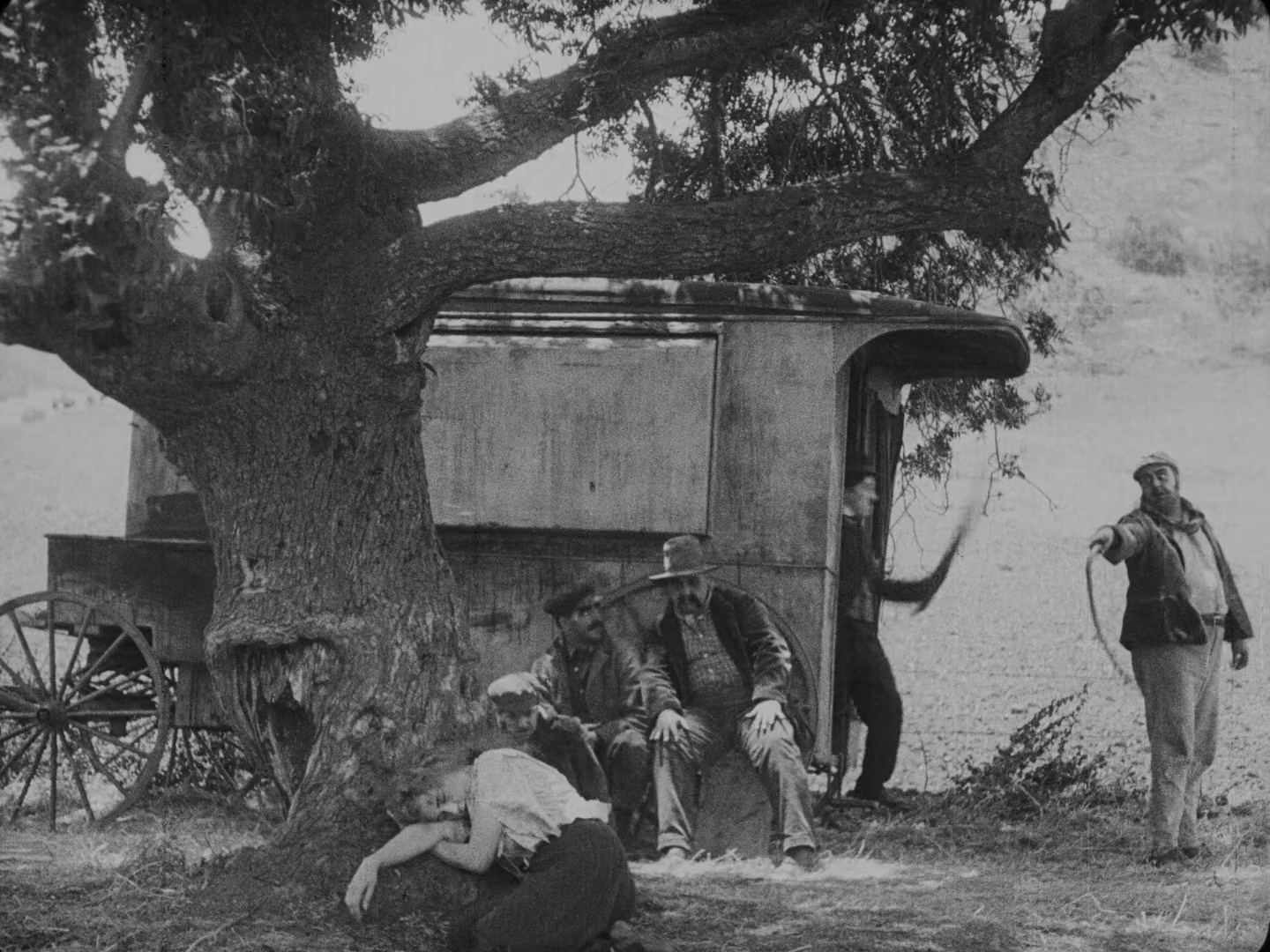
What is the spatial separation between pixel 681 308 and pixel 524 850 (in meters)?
3.89

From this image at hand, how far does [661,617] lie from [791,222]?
2.31 m

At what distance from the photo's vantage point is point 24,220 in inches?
239

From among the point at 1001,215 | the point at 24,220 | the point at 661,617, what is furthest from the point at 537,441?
the point at 24,220

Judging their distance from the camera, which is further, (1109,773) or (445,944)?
(1109,773)

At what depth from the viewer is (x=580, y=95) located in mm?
7832

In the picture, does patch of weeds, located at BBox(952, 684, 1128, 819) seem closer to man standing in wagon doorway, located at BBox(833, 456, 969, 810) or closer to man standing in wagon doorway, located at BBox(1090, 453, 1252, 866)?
man standing in wagon doorway, located at BBox(833, 456, 969, 810)

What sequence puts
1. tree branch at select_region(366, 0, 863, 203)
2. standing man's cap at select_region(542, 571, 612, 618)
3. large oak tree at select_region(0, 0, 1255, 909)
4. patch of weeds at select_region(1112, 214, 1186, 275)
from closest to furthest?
1. large oak tree at select_region(0, 0, 1255, 909)
2. tree branch at select_region(366, 0, 863, 203)
3. standing man's cap at select_region(542, 571, 612, 618)
4. patch of weeds at select_region(1112, 214, 1186, 275)

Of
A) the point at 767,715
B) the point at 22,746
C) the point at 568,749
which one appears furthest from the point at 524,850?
the point at 22,746

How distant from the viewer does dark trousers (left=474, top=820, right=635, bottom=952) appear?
580cm

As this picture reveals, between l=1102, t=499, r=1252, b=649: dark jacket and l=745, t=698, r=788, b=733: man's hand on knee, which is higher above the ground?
l=1102, t=499, r=1252, b=649: dark jacket

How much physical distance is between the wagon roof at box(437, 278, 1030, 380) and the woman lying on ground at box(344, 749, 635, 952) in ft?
11.4

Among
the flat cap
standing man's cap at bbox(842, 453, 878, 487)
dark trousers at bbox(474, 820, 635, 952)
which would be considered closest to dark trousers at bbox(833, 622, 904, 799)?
standing man's cap at bbox(842, 453, 878, 487)

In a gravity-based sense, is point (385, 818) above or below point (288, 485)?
below

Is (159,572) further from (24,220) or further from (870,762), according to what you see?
(870,762)
